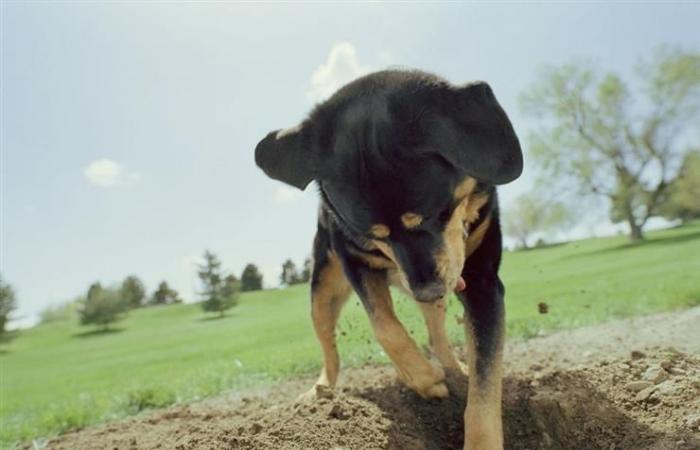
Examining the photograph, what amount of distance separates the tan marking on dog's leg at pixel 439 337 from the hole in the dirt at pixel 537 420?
985 mm

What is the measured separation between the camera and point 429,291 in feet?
9.55

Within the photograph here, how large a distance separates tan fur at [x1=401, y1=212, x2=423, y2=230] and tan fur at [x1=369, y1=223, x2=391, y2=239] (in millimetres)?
107

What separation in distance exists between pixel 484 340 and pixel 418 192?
115 cm

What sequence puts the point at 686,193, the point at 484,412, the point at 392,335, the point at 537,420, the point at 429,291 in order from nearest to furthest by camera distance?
the point at 429,291
the point at 484,412
the point at 537,420
the point at 392,335
the point at 686,193

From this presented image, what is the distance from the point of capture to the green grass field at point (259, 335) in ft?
25.8

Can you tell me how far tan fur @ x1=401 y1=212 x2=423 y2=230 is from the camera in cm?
294

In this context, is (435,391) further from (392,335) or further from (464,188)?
(464,188)

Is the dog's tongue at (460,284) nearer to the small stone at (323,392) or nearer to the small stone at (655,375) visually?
the small stone at (323,392)

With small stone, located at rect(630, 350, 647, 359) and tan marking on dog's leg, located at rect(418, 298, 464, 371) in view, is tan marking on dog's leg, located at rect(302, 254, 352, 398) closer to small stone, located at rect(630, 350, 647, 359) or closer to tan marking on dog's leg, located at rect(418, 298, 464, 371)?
tan marking on dog's leg, located at rect(418, 298, 464, 371)

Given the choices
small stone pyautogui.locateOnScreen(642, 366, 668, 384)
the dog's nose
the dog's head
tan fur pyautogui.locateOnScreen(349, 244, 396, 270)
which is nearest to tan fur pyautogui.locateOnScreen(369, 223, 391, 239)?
the dog's head

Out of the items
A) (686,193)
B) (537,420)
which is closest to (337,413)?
(537,420)

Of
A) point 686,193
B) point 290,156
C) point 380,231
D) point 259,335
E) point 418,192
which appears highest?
point 686,193

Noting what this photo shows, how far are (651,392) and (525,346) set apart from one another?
152 inches

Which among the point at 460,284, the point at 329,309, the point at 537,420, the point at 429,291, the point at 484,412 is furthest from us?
the point at 329,309
